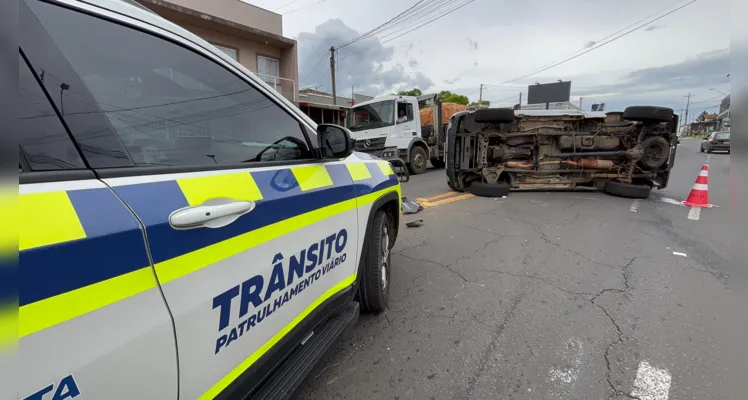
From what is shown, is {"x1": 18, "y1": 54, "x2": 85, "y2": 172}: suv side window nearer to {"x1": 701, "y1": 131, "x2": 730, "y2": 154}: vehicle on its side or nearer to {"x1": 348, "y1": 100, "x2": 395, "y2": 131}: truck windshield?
{"x1": 701, "y1": 131, "x2": 730, "y2": 154}: vehicle on its side

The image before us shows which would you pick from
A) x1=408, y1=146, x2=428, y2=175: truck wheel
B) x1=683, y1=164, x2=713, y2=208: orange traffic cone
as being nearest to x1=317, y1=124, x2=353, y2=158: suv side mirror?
x1=683, y1=164, x2=713, y2=208: orange traffic cone

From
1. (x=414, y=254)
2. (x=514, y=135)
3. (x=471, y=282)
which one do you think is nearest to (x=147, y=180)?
A: (x=471, y=282)

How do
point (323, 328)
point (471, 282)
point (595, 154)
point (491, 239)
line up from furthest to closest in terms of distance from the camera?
1. point (595, 154)
2. point (491, 239)
3. point (471, 282)
4. point (323, 328)

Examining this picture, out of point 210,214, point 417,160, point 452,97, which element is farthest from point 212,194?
point 452,97

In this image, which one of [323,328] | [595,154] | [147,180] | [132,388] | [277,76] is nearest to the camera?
[132,388]

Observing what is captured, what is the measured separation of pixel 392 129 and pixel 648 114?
20.4 feet

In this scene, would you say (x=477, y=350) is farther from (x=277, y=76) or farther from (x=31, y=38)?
(x=277, y=76)

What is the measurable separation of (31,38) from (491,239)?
4.53m

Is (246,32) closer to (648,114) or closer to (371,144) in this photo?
(371,144)

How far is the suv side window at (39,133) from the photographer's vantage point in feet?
2.59

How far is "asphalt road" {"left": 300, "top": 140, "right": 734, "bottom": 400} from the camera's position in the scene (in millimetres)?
1956

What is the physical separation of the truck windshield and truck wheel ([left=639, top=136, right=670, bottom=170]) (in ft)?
20.8

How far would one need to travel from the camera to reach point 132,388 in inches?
34.0

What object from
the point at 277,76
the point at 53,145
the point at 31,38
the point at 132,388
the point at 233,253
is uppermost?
the point at 277,76
